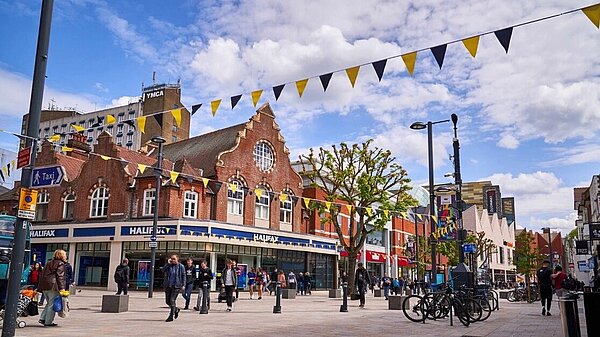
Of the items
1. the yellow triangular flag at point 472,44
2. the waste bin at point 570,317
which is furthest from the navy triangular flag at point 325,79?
the waste bin at point 570,317

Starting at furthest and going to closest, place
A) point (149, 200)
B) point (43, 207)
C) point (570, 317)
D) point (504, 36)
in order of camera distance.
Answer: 1. point (43, 207)
2. point (149, 200)
3. point (504, 36)
4. point (570, 317)

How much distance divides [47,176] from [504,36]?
901 centimetres

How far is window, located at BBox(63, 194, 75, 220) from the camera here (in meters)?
37.8

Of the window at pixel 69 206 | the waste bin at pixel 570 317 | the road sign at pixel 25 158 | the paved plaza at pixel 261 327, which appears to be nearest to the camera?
the waste bin at pixel 570 317

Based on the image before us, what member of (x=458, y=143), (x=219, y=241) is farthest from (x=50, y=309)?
(x=219, y=241)

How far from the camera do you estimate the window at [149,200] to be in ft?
111

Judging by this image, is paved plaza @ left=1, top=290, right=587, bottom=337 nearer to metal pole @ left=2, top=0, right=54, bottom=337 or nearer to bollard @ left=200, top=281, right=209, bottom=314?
bollard @ left=200, top=281, right=209, bottom=314

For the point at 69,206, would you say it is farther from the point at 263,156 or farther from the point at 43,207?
the point at 263,156

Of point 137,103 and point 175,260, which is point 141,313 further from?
point 137,103

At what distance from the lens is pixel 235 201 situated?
3700 cm

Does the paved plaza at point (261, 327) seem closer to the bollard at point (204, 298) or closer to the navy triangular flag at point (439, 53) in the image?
the bollard at point (204, 298)

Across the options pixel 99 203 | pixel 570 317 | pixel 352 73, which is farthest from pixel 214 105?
pixel 99 203

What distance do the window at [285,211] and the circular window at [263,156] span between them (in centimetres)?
300

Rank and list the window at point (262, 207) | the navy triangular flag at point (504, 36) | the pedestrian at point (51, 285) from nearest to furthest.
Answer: the navy triangular flag at point (504, 36) < the pedestrian at point (51, 285) < the window at point (262, 207)
